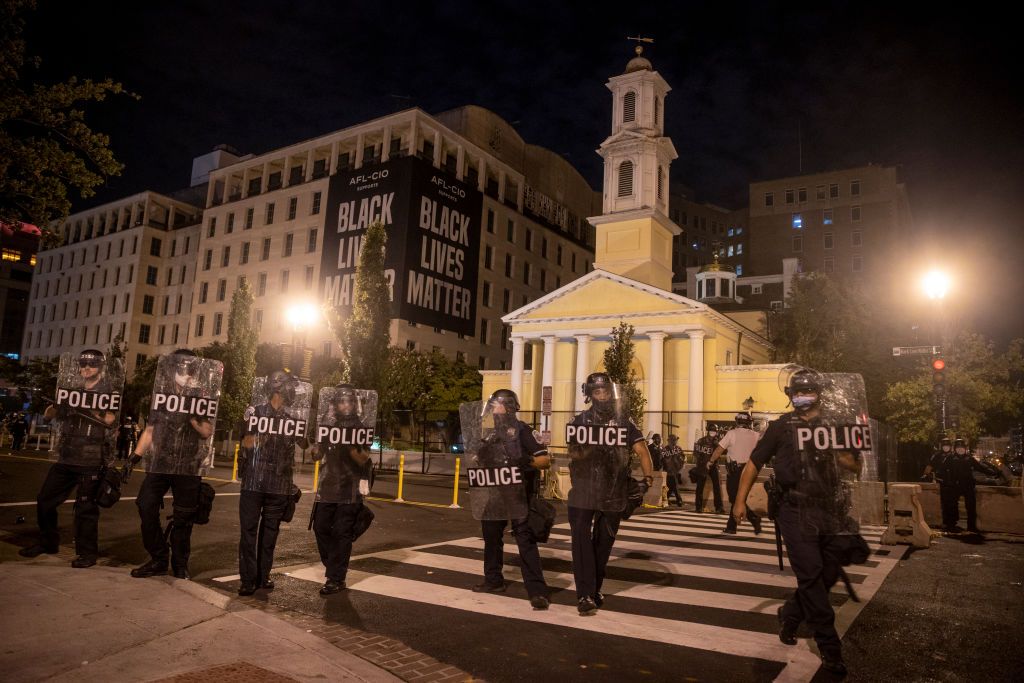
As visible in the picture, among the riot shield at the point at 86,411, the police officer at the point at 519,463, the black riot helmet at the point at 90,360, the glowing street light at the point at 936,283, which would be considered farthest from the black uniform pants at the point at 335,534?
the glowing street light at the point at 936,283

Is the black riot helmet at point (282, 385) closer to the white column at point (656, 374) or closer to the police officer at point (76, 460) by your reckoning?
the police officer at point (76, 460)

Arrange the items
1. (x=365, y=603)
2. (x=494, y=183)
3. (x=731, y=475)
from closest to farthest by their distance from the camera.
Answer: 1. (x=365, y=603)
2. (x=731, y=475)
3. (x=494, y=183)

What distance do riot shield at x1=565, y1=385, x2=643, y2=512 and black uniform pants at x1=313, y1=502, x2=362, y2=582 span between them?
2.28 metres

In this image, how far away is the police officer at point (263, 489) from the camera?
21.9 ft

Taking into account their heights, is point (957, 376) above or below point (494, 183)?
below

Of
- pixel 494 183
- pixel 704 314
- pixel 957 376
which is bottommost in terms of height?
pixel 957 376

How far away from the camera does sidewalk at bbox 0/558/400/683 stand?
168 inches

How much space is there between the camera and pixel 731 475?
13586 millimetres

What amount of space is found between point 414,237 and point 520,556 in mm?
50074

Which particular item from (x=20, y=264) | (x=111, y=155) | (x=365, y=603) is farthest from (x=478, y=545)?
(x=20, y=264)

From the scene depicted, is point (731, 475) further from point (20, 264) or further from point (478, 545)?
point (20, 264)

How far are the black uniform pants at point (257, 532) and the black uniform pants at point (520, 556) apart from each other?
2100 millimetres

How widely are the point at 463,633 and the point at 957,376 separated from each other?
25886 millimetres

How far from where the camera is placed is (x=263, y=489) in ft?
22.3
